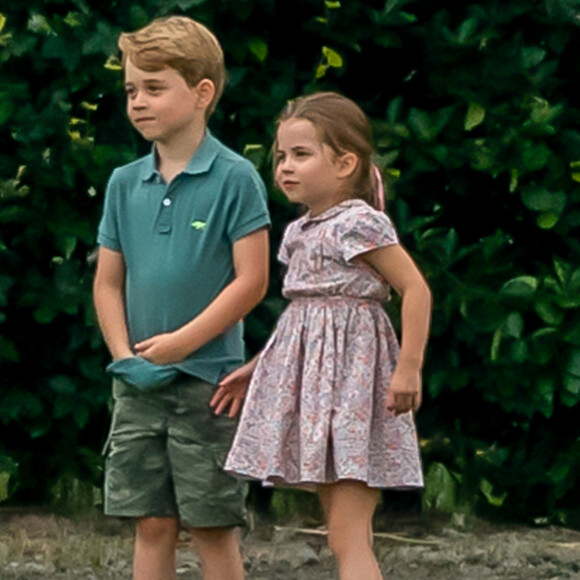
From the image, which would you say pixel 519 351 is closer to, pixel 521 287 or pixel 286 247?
pixel 521 287

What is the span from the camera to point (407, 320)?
461 centimetres

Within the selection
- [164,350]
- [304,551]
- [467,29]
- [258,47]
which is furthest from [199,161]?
[304,551]

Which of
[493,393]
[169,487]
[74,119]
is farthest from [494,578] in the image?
[74,119]

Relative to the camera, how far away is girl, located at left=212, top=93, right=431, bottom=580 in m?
4.61

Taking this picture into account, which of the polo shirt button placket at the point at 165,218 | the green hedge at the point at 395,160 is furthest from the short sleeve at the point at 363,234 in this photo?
the green hedge at the point at 395,160

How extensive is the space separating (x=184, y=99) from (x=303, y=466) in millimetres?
998

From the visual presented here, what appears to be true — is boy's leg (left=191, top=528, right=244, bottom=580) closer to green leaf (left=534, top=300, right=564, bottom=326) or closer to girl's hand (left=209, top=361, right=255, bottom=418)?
girl's hand (left=209, top=361, right=255, bottom=418)

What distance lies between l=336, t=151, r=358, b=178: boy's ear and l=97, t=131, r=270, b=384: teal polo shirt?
0.71ft

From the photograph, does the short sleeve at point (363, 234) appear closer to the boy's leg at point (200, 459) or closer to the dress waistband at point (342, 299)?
the dress waistband at point (342, 299)

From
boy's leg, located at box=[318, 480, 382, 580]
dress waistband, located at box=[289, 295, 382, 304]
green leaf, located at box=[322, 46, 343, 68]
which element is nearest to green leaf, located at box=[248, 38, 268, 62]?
green leaf, located at box=[322, 46, 343, 68]

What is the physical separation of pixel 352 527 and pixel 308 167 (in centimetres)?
93

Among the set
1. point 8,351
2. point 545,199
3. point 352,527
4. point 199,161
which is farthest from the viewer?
point 8,351

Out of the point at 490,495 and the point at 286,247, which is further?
the point at 490,495

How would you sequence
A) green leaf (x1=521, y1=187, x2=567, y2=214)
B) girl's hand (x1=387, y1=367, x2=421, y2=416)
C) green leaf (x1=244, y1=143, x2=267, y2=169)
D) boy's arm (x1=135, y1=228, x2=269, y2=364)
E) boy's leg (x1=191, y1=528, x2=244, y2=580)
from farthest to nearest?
green leaf (x1=521, y1=187, x2=567, y2=214) < green leaf (x1=244, y1=143, x2=267, y2=169) < boy's leg (x1=191, y1=528, x2=244, y2=580) < boy's arm (x1=135, y1=228, x2=269, y2=364) < girl's hand (x1=387, y1=367, x2=421, y2=416)
